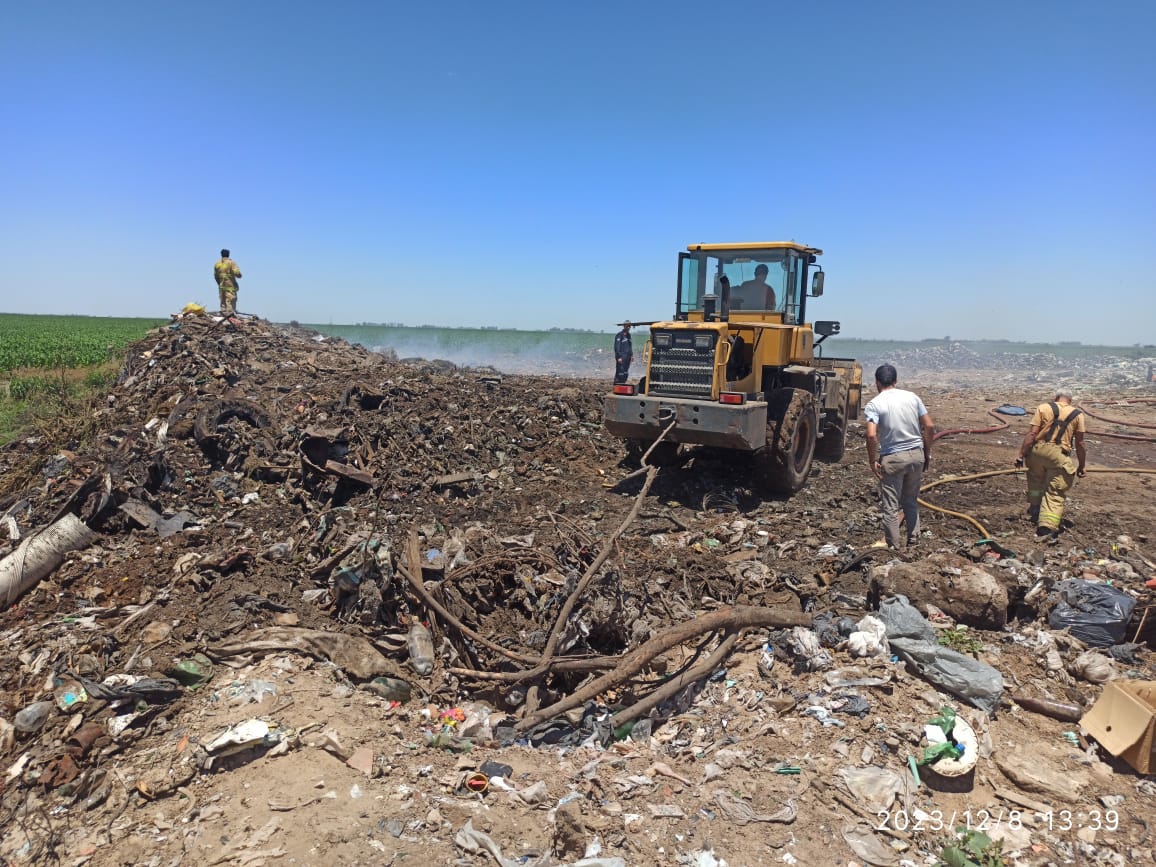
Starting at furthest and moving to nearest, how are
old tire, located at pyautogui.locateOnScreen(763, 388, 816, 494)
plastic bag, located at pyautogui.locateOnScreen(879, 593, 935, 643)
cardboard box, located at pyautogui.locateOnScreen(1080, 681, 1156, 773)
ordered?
1. old tire, located at pyautogui.locateOnScreen(763, 388, 816, 494)
2. plastic bag, located at pyautogui.locateOnScreen(879, 593, 935, 643)
3. cardboard box, located at pyautogui.locateOnScreen(1080, 681, 1156, 773)

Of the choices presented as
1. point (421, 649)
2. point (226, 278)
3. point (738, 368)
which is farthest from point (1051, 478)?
point (226, 278)

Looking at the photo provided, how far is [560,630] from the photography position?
3.95 m

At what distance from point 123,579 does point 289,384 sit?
514 centimetres

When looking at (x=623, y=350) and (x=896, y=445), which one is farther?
(x=623, y=350)

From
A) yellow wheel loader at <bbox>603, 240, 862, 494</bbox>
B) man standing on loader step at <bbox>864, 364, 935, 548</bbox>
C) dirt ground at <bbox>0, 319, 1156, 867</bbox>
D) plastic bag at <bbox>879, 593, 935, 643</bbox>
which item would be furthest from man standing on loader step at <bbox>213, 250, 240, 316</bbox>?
plastic bag at <bbox>879, 593, 935, 643</bbox>

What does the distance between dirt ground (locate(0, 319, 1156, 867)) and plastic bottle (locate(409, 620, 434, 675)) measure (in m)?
0.06

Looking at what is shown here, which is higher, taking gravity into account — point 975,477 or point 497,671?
point 975,477

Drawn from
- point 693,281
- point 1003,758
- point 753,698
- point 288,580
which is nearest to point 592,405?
point 693,281

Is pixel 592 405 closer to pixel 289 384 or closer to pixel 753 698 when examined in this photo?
pixel 289 384

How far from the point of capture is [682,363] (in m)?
7.20

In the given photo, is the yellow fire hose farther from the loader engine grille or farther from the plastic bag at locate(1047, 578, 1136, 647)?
the loader engine grille

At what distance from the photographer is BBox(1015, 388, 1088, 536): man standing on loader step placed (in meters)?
6.09
